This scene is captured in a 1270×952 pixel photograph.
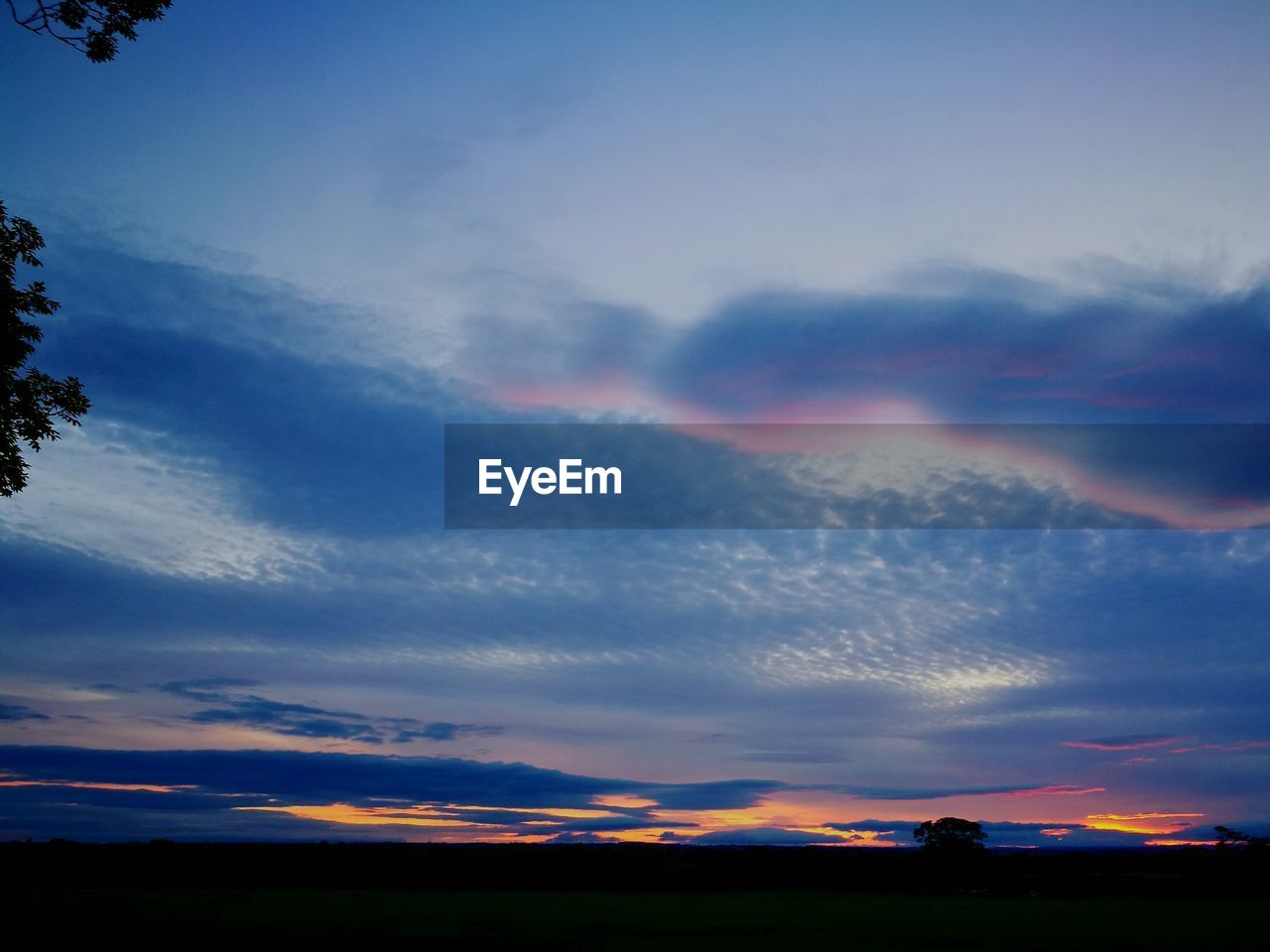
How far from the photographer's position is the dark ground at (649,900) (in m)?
38.9

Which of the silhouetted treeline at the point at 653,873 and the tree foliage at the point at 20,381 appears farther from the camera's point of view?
the silhouetted treeline at the point at 653,873

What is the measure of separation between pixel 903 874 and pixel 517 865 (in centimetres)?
4268

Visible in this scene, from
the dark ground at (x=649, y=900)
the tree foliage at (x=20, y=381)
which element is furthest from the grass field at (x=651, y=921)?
the tree foliage at (x=20, y=381)

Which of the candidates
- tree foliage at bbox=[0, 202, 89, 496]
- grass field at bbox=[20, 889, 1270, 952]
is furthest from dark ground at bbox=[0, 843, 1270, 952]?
tree foliage at bbox=[0, 202, 89, 496]

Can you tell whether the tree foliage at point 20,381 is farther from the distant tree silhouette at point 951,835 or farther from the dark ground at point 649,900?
the distant tree silhouette at point 951,835

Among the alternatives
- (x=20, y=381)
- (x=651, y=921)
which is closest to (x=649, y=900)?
(x=651, y=921)

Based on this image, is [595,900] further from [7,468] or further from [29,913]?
[7,468]

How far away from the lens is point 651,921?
5094 cm

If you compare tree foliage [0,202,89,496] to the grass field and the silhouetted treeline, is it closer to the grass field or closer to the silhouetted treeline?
the grass field

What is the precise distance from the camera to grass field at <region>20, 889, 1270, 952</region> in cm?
3719

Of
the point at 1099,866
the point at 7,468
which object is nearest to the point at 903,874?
the point at 1099,866

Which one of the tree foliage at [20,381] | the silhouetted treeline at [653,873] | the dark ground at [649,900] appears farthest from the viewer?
the silhouetted treeline at [653,873]

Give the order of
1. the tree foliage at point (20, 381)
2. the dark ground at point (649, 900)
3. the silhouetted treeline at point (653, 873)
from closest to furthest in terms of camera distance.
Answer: the tree foliage at point (20, 381) < the dark ground at point (649, 900) < the silhouetted treeline at point (653, 873)

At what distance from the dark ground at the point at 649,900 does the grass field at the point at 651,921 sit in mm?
162
